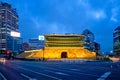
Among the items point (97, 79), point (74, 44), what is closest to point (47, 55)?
point (74, 44)

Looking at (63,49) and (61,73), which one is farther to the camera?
(63,49)

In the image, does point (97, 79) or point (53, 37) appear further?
point (53, 37)

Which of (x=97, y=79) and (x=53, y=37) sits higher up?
(x=53, y=37)

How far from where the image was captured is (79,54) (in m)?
160

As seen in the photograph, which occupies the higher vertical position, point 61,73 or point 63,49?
point 63,49

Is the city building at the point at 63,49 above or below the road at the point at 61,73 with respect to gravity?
above

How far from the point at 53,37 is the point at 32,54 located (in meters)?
16.7

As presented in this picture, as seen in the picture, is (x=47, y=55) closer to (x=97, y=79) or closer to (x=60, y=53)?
(x=60, y=53)

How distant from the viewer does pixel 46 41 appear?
166 m

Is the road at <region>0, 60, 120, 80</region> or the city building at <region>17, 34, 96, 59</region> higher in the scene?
the city building at <region>17, 34, 96, 59</region>

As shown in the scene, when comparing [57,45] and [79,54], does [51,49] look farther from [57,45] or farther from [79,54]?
[79,54]

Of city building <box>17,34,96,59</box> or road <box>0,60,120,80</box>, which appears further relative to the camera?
city building <box>17,34,96,59</box>

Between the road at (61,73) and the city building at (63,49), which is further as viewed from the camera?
the city building at (63,49)

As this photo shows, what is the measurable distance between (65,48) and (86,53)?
11.3 meters
